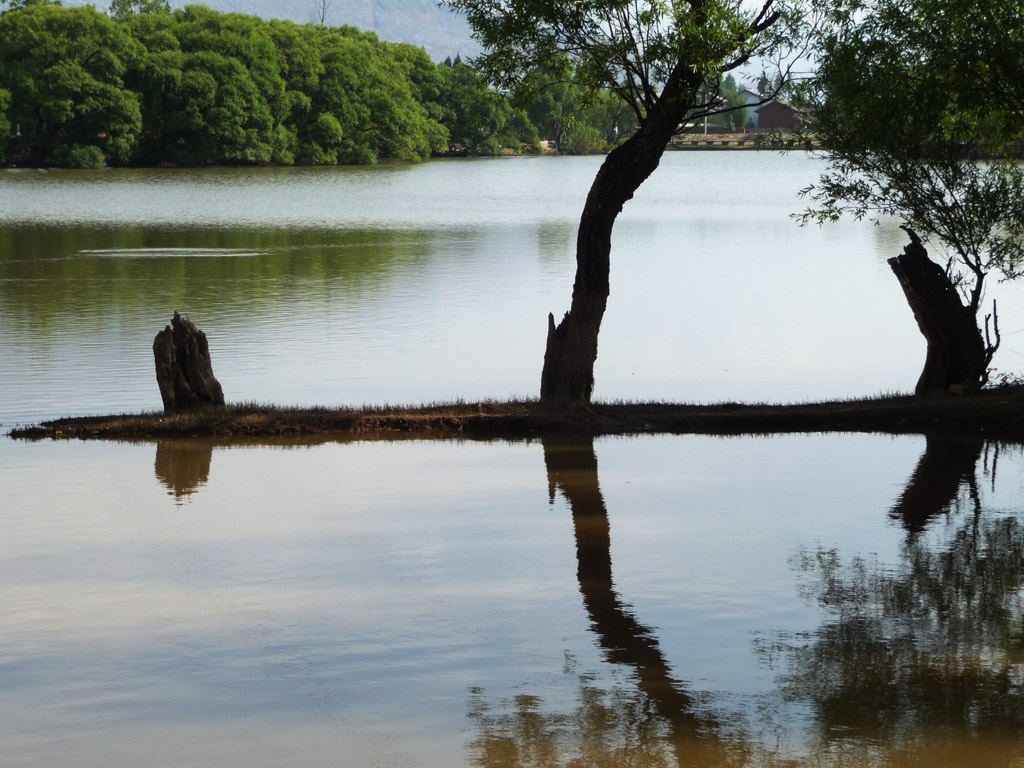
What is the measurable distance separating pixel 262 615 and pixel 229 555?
4.86 feet

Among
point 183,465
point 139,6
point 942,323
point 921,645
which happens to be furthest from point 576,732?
point 139,6

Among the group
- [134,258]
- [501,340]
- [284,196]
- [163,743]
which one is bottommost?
[163,743]

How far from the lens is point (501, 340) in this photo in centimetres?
2295

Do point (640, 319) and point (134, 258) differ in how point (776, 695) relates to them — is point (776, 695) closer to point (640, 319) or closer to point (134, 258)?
point (640, 319)

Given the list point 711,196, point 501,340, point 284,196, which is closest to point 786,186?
point 711,196

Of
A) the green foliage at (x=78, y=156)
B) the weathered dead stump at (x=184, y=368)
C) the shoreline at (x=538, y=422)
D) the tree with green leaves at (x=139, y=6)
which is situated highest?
the tree with green leaves at (x=139, y=6)

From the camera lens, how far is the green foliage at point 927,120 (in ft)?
48.4

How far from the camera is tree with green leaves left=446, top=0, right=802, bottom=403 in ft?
48.0

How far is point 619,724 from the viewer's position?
6.63 meters

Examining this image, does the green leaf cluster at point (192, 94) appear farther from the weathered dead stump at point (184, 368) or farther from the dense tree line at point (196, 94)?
the weathered dead stump at point (184, 368)

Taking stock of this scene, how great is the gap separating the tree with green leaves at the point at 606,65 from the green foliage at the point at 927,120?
47.8 inches

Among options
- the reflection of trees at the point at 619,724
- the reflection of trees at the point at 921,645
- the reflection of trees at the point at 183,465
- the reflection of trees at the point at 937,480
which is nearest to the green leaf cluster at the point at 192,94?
the reflection of trees at the point at 183,465

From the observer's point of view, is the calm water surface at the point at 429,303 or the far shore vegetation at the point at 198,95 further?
the far shore vegetation at the point at 198,95

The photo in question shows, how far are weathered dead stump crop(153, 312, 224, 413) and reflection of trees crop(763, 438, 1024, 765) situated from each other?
26.5ft
